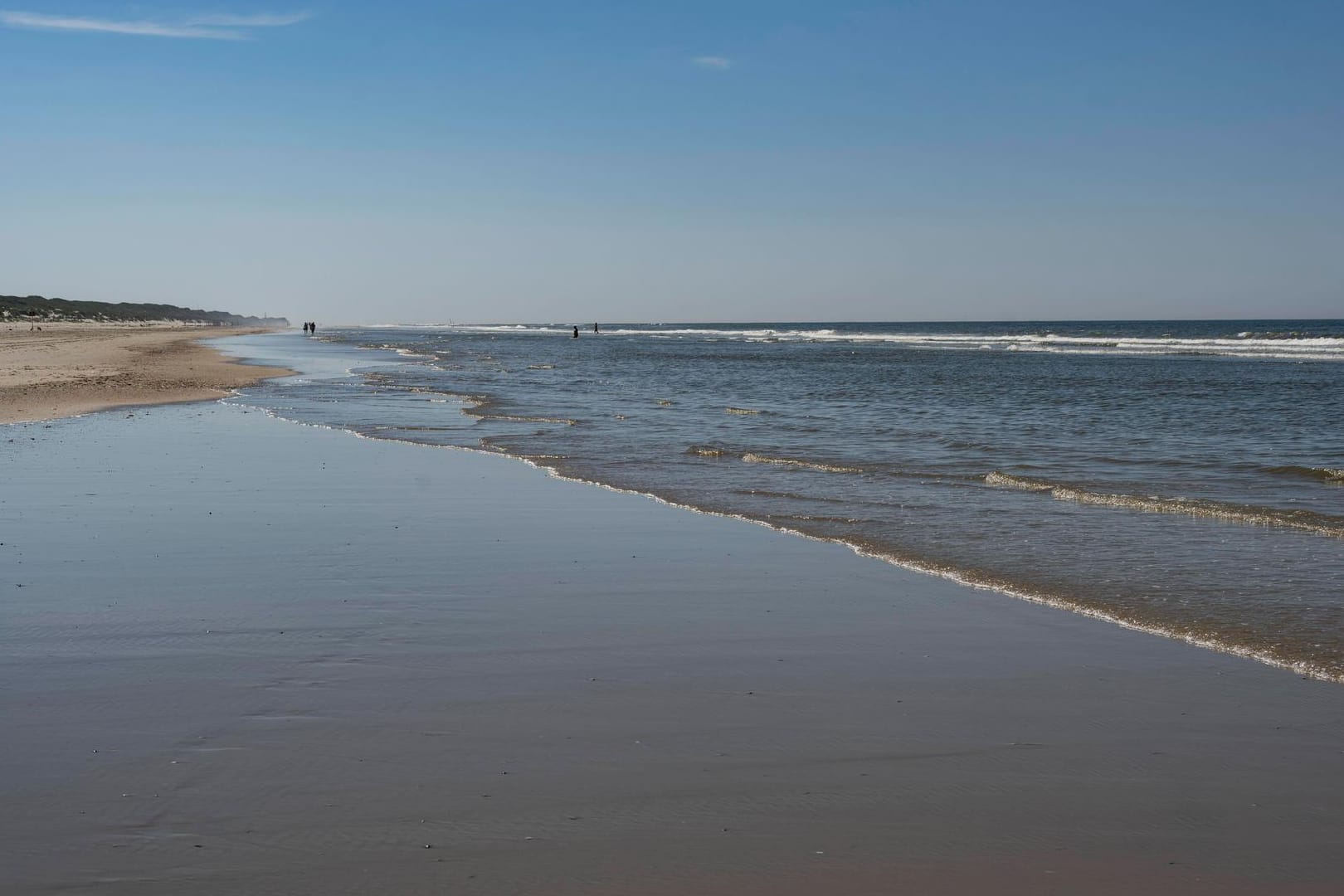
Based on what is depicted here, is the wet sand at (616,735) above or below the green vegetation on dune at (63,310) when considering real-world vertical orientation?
below

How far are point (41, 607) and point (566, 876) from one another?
5.22 meters

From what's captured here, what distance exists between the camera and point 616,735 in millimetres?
5141

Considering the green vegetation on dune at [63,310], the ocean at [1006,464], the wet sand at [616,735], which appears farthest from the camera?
the green vegetation on dune at [63,310]

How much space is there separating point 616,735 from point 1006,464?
494 inches

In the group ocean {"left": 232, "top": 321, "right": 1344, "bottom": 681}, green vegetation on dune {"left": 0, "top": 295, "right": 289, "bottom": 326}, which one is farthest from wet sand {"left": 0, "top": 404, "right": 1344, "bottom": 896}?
green vegetation on dune {"left": 0, "top": 295, "right": 289, "bottom": 326}

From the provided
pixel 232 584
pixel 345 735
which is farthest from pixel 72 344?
pixel 345 735

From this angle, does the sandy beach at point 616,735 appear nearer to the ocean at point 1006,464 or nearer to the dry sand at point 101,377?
the ocean at point 1006,464

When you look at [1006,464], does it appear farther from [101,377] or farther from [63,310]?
[63,310]

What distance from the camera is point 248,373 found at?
39219 mm

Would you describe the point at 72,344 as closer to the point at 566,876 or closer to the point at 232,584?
the point at 232,584

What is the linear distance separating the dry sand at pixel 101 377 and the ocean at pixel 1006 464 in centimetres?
241

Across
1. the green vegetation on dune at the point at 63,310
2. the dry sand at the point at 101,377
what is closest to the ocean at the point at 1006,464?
the dry sand at the point at 101,377

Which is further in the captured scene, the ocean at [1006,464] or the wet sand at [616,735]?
the ocean at [1006,464]

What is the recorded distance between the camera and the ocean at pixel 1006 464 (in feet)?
27.8
